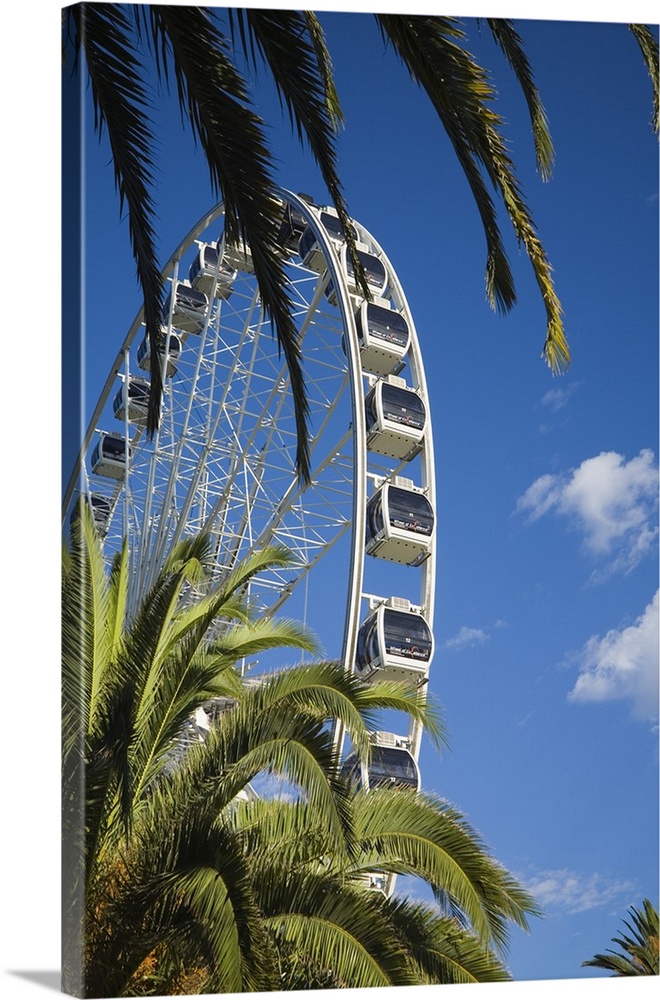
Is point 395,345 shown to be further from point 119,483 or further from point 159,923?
point 159,923

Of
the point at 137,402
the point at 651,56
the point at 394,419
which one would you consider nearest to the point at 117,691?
the point at 651,56

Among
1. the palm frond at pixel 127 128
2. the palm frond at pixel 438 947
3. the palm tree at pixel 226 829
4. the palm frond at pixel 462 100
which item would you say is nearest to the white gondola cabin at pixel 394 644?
the palm tree at pixel 226 829

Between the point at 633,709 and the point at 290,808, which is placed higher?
the point at 633,709

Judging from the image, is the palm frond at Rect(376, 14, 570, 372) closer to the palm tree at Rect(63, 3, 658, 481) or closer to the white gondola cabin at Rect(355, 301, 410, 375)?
the palm tree at Rect(63, 3, 658, 481)

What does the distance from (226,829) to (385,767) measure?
203 cm

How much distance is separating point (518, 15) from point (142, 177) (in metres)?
3.56

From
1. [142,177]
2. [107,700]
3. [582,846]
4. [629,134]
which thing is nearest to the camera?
[142,177]

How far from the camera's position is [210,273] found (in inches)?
676

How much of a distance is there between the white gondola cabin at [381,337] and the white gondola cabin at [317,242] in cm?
62

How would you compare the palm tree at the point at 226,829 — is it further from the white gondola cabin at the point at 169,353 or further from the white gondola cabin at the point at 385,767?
the white gondola cabin at the point at 169,353

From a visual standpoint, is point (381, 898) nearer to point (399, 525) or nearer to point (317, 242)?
point (399, 525)

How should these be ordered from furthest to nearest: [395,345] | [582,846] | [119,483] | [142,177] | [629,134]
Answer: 1. [119,483]
2. [395,345]
3. [629,134]
4. [582,846]
5. [142,177]

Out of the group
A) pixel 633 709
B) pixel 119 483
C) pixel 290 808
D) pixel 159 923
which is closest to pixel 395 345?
pixel 119 483

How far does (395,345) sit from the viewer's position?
1523cm
